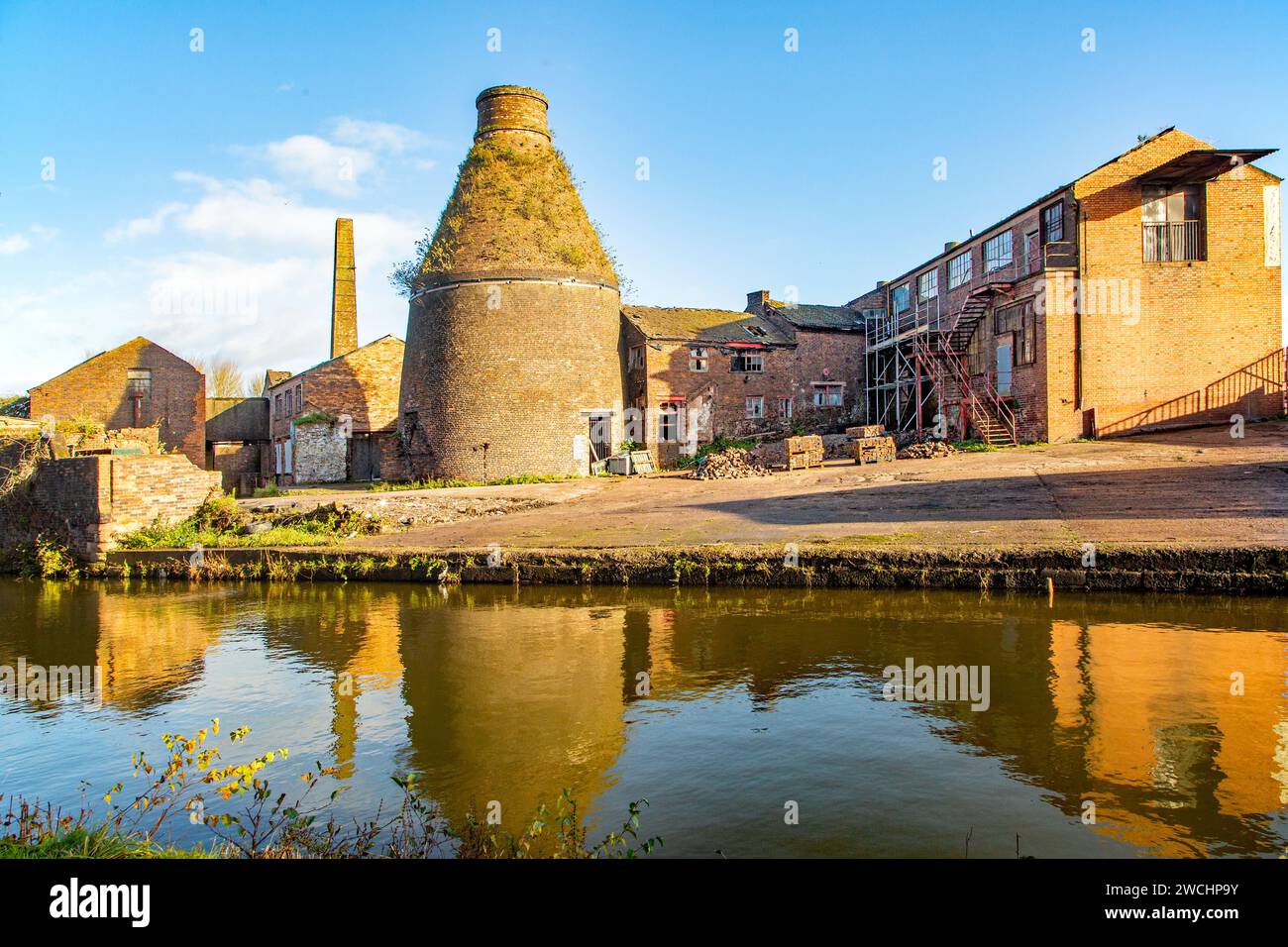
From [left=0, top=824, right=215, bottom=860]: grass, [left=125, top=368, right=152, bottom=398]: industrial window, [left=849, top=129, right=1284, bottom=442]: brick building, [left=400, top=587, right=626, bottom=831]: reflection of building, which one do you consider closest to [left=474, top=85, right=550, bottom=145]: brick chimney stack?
[left=849, top=129, right=1284, bottom=442]: brick building

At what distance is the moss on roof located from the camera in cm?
3020

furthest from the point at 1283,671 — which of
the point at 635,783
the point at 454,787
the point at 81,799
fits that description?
the point at 81,799

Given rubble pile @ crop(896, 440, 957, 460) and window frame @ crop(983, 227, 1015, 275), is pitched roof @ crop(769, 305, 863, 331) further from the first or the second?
rubble pile @ crop(896, 440, 957, 460)

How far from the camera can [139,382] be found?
3975 centimetres

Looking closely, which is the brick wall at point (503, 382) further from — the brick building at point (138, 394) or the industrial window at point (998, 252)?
the brick building at point (138, 394)

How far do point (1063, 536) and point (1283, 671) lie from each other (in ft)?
18.5

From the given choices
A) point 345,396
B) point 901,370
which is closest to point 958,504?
point 901,370

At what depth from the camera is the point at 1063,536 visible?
13891 millimetres

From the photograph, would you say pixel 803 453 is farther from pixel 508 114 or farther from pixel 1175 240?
pixel 508 114

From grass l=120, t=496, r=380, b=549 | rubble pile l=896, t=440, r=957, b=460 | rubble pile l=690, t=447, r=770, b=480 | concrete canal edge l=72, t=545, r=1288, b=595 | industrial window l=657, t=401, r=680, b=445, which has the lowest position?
concrete canal edge l=72, t=545, r=1288, b=595

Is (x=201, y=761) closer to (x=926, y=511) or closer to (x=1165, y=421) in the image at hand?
(x=926, y=511)

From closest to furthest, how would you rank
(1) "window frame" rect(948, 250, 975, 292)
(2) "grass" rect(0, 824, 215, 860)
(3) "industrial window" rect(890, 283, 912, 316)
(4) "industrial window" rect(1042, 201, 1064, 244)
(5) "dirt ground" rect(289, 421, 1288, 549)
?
(2) "grass" rect(0, 824, 215, 860) → (5) "dirt ground" rect(289, 421, 1288, 549) → (4) "industrial window" rect(1042, 201, 1064, 244) → (1) "window frame" rect(948, 250, 975, 292) → (3) "industrial window" rect(890, 283, 912, 316)

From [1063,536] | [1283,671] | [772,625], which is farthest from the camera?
[1063,536]

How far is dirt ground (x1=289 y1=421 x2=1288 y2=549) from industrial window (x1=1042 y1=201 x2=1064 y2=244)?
6.74 metres
